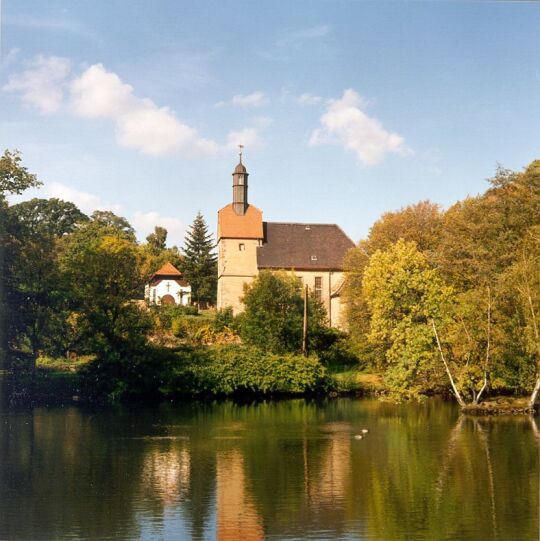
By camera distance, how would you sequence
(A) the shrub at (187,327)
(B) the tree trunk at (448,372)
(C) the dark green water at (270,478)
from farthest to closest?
(A) the shrub at (187,327)
(B) the tree trunk at (448,372)
(C) the dark green water at (270,478)

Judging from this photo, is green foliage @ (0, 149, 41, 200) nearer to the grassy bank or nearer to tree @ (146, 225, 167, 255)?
the grassy bank

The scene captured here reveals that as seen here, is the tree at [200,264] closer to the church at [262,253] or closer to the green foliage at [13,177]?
the church at [262,253]

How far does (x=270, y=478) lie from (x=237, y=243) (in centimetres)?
4325

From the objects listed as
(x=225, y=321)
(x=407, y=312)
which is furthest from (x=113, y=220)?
(x=407, y=312)

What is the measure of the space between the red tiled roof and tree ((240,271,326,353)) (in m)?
10.6

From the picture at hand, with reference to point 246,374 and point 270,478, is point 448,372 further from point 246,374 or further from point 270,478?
point 270,478

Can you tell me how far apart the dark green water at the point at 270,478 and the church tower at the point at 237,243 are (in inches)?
1154

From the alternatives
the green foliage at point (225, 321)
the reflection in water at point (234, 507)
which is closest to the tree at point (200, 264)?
the green foliage at point (225, 321)

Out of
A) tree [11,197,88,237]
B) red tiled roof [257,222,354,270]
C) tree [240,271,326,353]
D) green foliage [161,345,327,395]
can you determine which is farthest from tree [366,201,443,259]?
tree [11,197,88,237]

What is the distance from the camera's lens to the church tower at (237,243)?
2426 inches

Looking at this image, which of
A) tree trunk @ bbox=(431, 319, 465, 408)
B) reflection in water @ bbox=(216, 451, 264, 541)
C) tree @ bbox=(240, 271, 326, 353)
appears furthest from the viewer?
tree @ bbox=(240, 271, 326, 353)

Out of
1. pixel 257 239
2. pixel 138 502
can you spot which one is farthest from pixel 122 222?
pixel 138 502

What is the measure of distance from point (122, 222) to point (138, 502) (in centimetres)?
8280

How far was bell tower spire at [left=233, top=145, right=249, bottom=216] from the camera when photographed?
209 feet
